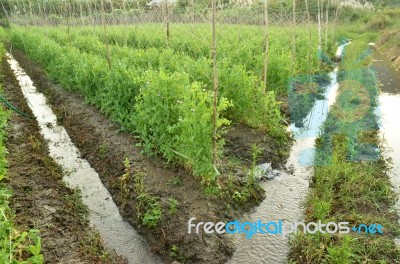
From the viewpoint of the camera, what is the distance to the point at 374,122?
844cm

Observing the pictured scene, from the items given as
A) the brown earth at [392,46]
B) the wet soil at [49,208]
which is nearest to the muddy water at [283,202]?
the wet soil at [49,208]

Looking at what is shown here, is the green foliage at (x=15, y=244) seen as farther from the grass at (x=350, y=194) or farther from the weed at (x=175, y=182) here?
the grass at (x=350, y=194)

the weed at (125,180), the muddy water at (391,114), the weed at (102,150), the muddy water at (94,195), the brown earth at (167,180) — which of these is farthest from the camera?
the weed at (102,150)

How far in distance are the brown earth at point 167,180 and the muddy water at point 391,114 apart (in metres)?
1.99

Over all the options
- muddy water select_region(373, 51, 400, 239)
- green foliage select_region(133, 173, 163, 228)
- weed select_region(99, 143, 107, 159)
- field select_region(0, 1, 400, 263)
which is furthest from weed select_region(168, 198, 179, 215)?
muddy water select_region(373, 51, 400, 239)

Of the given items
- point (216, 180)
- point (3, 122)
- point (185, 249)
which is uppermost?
point (3, 122)

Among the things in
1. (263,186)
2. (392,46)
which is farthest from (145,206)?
(392,46)

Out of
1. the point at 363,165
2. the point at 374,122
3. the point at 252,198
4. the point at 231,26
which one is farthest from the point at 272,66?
the point at 231,26

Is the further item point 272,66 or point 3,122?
point 272,66

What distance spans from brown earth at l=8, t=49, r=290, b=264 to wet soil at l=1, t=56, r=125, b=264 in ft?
2.10

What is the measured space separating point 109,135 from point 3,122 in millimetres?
1952

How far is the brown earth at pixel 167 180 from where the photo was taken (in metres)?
4.55

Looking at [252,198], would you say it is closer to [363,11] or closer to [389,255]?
[389,255]

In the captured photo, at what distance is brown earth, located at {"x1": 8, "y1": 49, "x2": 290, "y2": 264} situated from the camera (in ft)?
14.9
